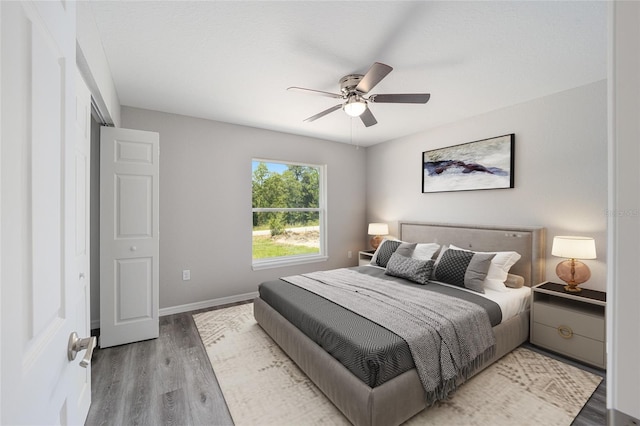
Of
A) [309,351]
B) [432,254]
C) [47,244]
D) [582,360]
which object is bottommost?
[582,360]

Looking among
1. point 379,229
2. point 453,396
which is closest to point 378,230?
point 379,229

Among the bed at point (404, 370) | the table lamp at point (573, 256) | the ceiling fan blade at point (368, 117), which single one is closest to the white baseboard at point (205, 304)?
the bed at point (404, 370)

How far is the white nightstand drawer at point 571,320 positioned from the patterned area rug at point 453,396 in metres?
0.31

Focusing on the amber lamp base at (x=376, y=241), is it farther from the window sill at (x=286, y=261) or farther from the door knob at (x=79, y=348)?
the door knob at (x=79, y=348)

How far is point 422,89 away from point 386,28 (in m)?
1.08

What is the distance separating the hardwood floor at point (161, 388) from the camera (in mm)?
1802

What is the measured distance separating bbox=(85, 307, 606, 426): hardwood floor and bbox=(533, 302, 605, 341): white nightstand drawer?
11.1 inches

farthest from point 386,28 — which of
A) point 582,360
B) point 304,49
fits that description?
point 582,360

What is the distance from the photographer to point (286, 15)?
5.79 feet

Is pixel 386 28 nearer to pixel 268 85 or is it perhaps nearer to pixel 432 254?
pixel 268 85

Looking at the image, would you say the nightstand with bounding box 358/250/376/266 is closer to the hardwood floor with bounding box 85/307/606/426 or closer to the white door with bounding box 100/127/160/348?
the hardwood floor with bounding box 85/307/606/426

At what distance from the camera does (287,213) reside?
4.57 m

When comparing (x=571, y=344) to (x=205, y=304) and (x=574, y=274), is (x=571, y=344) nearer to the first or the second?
(x=574, y=274)

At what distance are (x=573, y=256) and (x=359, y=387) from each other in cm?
231
